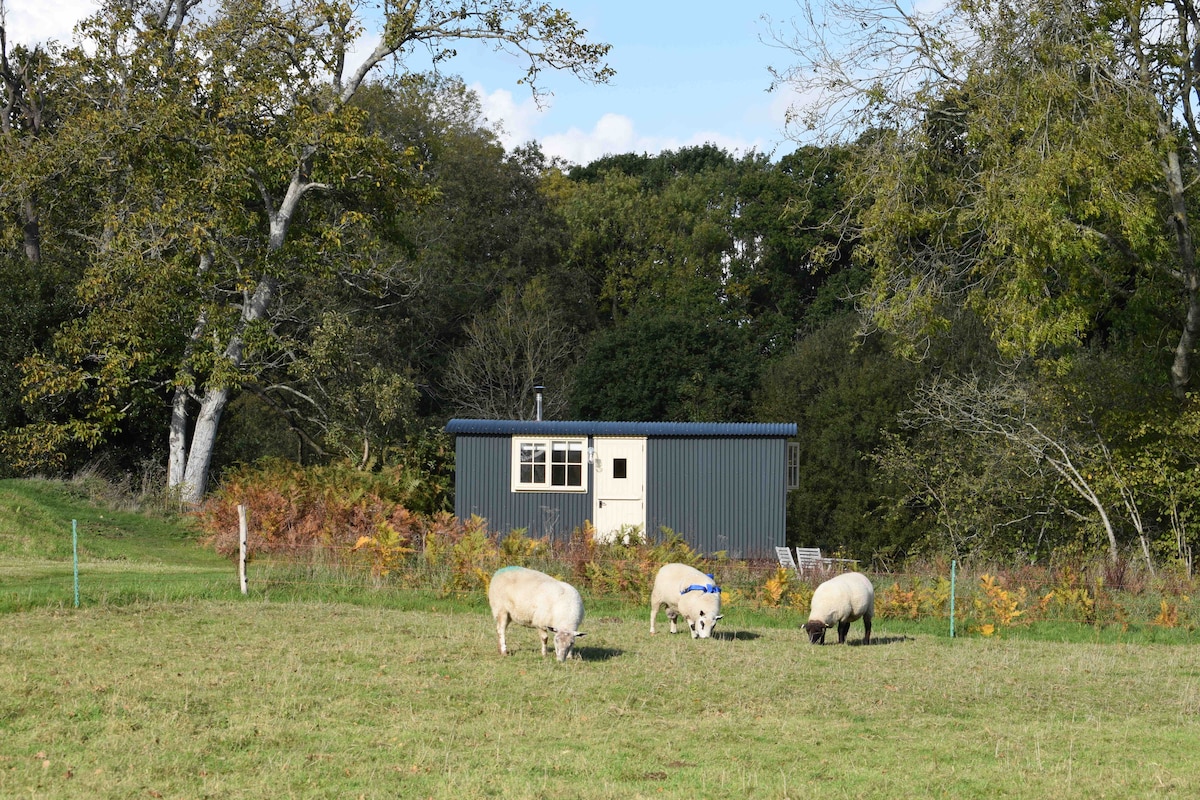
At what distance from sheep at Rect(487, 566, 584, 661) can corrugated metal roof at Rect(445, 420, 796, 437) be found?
1352cm

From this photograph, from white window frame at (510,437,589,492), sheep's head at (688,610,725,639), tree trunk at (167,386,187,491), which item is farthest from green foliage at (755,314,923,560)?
sheep's head at (688,610,725,639)

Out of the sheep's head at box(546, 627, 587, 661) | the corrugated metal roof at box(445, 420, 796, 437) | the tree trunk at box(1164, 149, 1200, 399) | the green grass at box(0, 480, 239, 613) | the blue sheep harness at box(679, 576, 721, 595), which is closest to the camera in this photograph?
the sheep's head at box(546, 627, 587, 661)

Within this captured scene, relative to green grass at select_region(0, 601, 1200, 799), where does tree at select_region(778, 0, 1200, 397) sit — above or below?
above

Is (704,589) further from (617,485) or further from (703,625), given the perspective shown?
(617,485)

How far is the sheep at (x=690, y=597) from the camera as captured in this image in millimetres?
14312

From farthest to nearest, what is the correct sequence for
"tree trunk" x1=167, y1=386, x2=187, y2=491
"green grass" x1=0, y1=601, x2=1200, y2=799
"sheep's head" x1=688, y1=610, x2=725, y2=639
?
"tree trunk" x1=167, y1=386, x2=187, y2=491, "sheep's head" x1=688, y1=610, x2=725, y2=639, "green grass" x1=0, y1=601, x2=1200, y2=799

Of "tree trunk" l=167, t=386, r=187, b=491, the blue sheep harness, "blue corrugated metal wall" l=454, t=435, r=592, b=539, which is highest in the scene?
"tree trunk" l=167, t=386, r=187, b=491

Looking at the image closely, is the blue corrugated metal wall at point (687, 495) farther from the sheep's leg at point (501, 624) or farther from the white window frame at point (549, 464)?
the sheep's leg at point (501, 624)

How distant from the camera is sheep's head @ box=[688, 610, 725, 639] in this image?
1427 centimetres

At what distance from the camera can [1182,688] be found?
11867 millimetres

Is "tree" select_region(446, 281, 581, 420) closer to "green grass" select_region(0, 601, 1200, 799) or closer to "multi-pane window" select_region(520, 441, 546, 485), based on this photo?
"multi-pane window" select_region(520, 441, 546, 485)

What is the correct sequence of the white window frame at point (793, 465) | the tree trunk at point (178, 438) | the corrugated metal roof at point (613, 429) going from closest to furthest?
the corrugated metal roof at point (613, 429) → the white window frame at point (793, 465) → the tree trunk at point (178, 438)

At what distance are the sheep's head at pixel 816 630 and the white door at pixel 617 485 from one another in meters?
12.4

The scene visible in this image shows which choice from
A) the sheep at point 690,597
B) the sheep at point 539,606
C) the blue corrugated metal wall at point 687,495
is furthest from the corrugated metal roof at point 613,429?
the sheep at point 539,606
